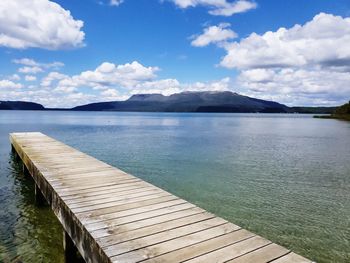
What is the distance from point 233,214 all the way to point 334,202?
470 cm

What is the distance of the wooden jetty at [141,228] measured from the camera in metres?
3.99

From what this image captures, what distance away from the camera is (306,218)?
9891 mm

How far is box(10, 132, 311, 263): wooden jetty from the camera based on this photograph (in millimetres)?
3994

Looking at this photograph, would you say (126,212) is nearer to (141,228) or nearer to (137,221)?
(137,221)

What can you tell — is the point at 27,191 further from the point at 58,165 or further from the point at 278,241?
the point at 278,241

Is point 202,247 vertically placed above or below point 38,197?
above

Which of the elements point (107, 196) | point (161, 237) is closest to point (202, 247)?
point (161, 237)

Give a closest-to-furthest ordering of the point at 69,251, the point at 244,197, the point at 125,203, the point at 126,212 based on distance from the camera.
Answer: the point at 126,212 → the point at 125,203 → the point at 69,251 → the point at 244,197

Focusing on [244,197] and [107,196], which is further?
[244,197]

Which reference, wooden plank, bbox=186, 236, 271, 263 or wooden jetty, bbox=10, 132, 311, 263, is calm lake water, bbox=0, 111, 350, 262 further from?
wooden plank, bbox=186, 236, 271, 263

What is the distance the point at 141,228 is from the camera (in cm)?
485

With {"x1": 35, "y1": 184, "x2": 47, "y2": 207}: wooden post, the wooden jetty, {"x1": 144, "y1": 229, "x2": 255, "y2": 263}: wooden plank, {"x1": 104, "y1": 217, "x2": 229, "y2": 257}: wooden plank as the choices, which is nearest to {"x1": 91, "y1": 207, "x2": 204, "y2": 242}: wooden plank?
the wooden jetty

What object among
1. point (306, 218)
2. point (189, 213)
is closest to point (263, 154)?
point (306, 218)

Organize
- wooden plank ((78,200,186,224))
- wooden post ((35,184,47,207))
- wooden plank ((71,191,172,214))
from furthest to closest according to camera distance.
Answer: wooden post ((35,184,47,207)) < wooden plank ((71,191,172,214)) < wooden plank ((78,200,186,224))
